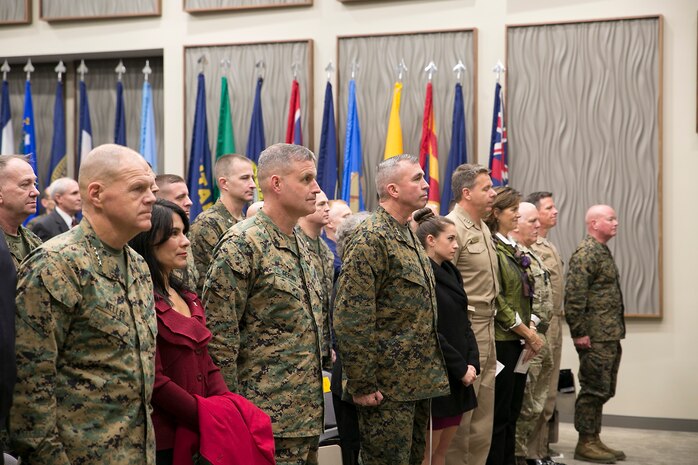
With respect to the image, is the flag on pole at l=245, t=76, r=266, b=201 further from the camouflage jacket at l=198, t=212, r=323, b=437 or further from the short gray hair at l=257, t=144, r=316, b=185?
the camouflage jacket at l=198, t=212, r=323, b=437

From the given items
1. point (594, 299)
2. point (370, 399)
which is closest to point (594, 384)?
point (594, 299)

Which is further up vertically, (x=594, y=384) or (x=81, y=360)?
(x=81, y=360)

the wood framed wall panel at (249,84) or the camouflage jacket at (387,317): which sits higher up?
the wood framed wall panel at (249,84)

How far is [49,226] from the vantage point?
6.37 meters

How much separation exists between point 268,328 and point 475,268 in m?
1.85

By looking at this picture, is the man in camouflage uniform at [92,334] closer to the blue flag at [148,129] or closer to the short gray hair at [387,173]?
the short gray hair at [387,173]

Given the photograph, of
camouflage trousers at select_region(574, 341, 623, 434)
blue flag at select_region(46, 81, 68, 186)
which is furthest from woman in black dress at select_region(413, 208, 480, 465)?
blue flag at select_region(46, 81, 68, 186)

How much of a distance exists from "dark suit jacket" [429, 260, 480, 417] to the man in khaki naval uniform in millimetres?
363

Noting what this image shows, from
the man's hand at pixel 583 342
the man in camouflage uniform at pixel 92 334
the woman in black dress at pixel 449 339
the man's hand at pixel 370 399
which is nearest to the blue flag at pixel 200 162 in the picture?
the man's hand at pixel 583 342

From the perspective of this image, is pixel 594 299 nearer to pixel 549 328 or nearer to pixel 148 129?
pixel 549 328

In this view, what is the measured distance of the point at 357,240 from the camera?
361cm

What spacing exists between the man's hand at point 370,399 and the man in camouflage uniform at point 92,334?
1.35 meters

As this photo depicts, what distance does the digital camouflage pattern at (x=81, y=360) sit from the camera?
2.05m

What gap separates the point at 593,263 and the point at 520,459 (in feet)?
5.03
